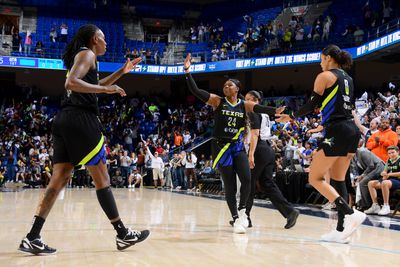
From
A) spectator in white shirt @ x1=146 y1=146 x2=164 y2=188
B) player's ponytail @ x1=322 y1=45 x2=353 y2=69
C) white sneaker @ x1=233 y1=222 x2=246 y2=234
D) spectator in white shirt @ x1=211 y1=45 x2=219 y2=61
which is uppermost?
spectator in white shirt @ x1=211 y1=45 x2=219 y2=61

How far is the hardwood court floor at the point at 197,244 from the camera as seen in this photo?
3.75 m

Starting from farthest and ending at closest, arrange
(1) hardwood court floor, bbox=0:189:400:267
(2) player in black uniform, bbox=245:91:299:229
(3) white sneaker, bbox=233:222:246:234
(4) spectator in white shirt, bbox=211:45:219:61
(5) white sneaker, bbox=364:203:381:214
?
(4) spectator in white shirt, bbox=211:45:219:61, (5) white sneaker, bbox=364:203:381:214, (2) player in black uniform, bbox=245:91:299:229, (3) white sneaker, bbox=233:222:246:234, (1) hardwood court floor, bbox=0:189:400:267

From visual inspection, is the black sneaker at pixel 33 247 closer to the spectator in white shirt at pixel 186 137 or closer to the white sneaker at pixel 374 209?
the white sneaker at pixel 374 209

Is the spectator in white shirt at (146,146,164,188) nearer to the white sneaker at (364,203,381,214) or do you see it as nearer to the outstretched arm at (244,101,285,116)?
the white sneaker at (364,203,381,214)

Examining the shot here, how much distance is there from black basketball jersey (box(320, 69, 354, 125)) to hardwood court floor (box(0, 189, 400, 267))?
4.19 ft

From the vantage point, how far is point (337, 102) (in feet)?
16.1

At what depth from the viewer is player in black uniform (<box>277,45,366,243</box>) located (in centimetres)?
479

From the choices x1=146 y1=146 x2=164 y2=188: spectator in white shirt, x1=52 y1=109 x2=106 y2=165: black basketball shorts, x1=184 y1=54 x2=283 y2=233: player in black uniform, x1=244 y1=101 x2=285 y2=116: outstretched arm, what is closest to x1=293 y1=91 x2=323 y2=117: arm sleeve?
x1=244 y1=101 x2=285 y2=116: outstretched arm

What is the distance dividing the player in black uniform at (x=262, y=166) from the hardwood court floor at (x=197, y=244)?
27 centimetres

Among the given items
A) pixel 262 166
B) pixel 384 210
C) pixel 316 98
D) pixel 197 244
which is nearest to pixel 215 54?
pixel 384 210

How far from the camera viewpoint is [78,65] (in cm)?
405

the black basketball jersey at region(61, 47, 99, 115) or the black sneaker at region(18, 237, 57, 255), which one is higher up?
the black basketball jersey at region(61, 47, 99, 115)

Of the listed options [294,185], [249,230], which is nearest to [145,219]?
[249,230]

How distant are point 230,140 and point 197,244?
159 centimetres
